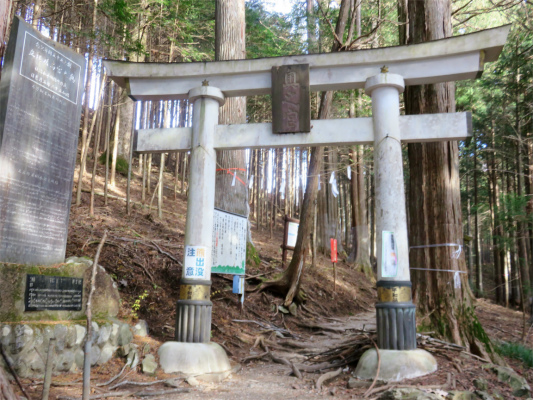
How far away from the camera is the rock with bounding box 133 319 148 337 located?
20.7 ft

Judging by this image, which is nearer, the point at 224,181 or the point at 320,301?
the point at 224,181

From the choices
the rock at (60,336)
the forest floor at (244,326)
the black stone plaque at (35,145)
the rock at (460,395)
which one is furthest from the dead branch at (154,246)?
the rock at (460,395)

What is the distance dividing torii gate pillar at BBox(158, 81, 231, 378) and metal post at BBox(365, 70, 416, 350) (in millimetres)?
2228

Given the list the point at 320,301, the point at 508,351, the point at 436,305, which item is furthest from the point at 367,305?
the point at 436,305

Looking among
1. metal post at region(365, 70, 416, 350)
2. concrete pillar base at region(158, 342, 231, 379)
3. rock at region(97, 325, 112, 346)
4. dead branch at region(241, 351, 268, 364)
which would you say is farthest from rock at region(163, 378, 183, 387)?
metal post at region(365, 70, 416, 350)

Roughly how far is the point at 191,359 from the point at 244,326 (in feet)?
9.31

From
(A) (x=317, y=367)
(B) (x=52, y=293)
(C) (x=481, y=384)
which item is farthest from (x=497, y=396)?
(B) (x=52, y=293)

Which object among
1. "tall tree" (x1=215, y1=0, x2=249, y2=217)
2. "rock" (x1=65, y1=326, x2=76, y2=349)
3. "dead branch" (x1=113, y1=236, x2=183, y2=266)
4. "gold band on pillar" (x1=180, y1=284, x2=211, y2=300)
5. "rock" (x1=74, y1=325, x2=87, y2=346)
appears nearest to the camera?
"rock" (x1=65, y1=326, x2=76, y2=349)

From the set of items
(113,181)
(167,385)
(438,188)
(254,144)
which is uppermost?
(113,181)

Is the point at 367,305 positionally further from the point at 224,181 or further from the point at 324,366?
the point at 324,366

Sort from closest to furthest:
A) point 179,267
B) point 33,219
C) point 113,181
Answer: point 33,219 < point 179,267 < point 113,181

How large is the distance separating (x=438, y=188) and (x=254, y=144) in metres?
2.78

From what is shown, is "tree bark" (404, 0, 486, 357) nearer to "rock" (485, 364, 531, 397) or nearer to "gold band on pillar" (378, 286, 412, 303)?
"rock" (485, 364, 531, 397)

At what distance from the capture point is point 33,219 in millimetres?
5457
